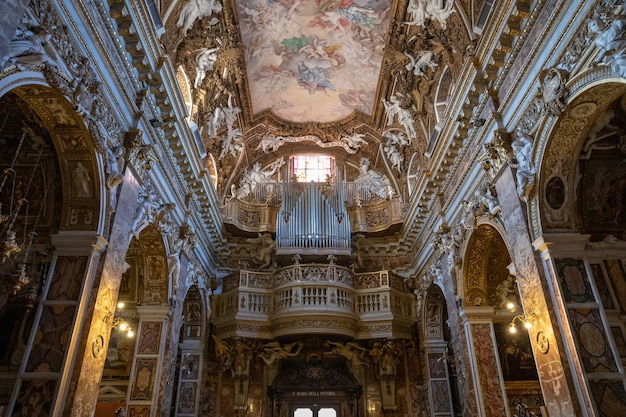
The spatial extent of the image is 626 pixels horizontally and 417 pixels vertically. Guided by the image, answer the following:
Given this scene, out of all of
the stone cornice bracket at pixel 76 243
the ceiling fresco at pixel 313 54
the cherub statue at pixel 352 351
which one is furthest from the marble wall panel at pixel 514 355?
the ceiling fresco at pixel 313 54

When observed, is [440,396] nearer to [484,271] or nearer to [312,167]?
[484,271]

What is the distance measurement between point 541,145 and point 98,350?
7769mm

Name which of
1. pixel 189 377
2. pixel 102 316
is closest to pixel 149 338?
pixel 189 377

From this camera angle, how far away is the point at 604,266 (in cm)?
721

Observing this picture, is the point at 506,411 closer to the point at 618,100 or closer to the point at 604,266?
the point at 604,266

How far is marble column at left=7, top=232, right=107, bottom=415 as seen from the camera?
605cm

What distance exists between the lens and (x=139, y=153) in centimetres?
845

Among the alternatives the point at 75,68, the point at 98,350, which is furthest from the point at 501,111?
the point at 98,350

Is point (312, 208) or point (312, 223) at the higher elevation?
point (312, 208)

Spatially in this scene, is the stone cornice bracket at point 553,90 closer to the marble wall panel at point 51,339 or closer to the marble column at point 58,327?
the marble column at point 58,327

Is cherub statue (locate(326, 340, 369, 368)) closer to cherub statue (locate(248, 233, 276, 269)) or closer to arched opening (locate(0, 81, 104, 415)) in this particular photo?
cherub statue (locate(248, 233, 276, 269))

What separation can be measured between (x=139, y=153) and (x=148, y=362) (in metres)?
5.12

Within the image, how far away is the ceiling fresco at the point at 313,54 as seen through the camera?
1303 centimetres

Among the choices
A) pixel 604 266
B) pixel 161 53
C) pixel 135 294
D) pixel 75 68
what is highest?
pixel 161 53
